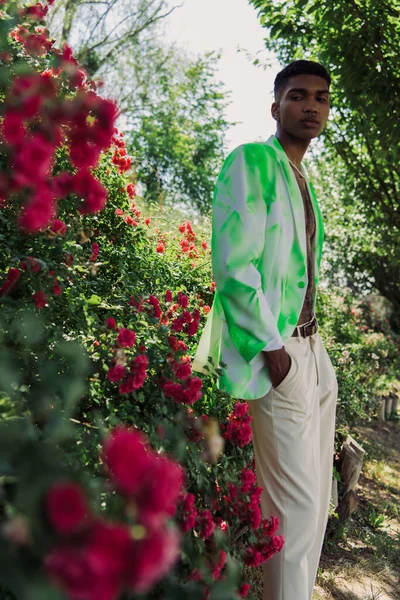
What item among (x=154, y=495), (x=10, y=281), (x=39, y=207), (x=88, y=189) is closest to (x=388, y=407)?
(x=10, y=281)

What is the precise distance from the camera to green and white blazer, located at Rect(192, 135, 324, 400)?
1914mm

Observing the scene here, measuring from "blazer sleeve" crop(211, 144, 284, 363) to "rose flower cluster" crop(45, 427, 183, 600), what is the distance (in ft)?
4.27

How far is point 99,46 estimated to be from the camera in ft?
60.6

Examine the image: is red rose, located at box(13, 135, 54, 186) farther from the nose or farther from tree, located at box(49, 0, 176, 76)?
tree, located at box(49, 0, 176, 76)

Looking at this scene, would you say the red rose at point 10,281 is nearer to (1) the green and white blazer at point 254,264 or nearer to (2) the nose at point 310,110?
(1) the green and white blazer at point 254,264

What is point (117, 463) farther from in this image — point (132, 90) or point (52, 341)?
point (132, 90)

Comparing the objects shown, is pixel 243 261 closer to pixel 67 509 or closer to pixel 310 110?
pixel 310 110

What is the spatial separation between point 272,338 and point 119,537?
4.54ft

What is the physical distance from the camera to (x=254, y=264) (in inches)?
78.6

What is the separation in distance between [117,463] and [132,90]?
2148 centimetres

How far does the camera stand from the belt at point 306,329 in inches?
83.4

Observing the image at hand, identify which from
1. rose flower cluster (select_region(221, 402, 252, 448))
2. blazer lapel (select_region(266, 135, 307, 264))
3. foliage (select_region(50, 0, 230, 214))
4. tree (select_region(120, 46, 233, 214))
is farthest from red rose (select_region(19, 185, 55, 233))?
tree (select_region(120, 46, 233, 214))

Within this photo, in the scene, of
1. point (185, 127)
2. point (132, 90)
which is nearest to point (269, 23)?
point (132, 90)

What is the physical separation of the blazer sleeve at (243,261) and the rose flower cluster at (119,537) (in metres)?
1.30
